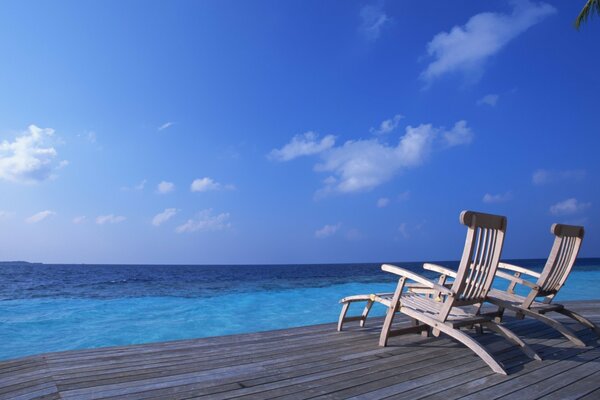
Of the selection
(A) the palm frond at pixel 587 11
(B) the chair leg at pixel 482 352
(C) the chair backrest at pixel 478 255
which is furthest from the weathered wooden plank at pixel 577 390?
(A) the palm frond at pixel 587 11

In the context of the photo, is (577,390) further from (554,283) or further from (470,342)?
(554,283)

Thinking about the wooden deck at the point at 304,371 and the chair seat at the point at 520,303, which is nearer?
the wooden deck at the point at 304,371

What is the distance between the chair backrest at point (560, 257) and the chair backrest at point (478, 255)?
2.57ft

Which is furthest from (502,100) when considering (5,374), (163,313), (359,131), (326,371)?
(5,374)

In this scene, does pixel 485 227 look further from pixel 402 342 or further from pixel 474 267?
pixel 402 342

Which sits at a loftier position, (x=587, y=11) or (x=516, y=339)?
(x=587, y=11)

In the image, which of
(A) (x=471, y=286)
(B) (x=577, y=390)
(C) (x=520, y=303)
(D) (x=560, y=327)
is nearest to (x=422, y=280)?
(A) (x=471, y=286)

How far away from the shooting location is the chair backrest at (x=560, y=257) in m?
3.47

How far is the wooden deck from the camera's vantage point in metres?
2.17

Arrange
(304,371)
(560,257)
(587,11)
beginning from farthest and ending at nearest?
(587,11)
(560,257)
(304,371)

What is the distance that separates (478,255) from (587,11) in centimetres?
1040

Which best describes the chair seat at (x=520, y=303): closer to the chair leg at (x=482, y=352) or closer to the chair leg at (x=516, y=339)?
the chair leg at (x=516, y=339)

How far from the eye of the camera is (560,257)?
3553 millimetres

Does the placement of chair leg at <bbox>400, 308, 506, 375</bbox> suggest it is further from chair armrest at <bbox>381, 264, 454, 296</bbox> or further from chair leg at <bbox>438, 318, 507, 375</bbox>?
chair armrest at <bbox>381, 264, 454, 296</bbox>
